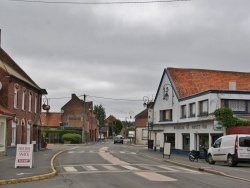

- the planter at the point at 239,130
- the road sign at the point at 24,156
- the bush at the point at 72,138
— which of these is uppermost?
the planter at the point at 239,130

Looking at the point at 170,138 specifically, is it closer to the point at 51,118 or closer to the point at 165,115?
the point at 165,115

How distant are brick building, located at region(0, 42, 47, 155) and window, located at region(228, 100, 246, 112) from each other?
56.0ft

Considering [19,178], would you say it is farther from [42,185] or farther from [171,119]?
[171,119]

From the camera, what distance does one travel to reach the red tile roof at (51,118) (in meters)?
95.1

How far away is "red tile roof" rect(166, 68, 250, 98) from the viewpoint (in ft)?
156

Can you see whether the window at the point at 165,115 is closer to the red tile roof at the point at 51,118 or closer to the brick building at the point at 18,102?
the brick building at the point at 18,102

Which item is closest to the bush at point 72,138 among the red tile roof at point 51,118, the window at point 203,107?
the red tile roof at point 51,118

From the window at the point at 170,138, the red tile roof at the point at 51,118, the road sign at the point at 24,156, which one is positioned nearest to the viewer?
the road sign at the point at 24,156

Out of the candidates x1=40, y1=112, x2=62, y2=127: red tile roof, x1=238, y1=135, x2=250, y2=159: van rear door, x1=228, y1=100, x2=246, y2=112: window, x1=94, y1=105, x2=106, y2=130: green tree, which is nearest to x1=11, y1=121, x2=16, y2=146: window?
x1=228, y1=100, x2=246, y2=112: window

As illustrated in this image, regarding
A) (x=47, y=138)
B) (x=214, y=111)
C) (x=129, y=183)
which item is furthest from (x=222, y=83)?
(x=47, y=138)

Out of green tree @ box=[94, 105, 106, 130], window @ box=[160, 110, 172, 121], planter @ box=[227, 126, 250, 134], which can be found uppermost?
green tree @ box=[94, 105, 106, 130]

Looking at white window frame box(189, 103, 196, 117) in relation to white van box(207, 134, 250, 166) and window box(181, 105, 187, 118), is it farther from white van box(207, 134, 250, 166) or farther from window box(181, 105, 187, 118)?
white van box(207, 134, 250, 166)

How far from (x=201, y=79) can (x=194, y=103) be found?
363 inches

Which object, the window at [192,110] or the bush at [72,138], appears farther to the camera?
the bush at [72,138]
